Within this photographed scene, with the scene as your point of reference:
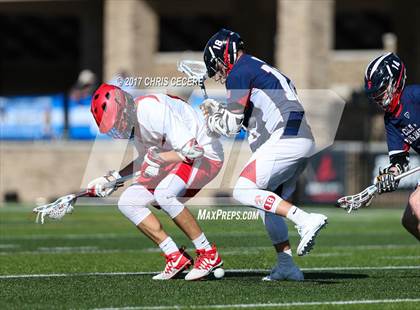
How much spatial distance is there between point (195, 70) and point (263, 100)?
3.41ft

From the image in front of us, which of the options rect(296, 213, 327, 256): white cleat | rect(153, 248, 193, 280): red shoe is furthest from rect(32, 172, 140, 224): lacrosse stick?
rect(296, 213, 327, 256): white cleat

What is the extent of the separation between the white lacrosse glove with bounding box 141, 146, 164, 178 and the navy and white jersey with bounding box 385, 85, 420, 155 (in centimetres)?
179

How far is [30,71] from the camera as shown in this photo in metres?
44.1

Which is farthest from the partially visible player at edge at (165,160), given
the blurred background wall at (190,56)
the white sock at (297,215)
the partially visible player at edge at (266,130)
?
the blurred background wall at (190,56)

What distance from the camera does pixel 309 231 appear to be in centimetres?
837

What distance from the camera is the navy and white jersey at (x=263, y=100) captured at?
8766 mm

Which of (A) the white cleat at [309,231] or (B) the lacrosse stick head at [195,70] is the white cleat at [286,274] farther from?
(B) the lacrosse stick head at [195,70]

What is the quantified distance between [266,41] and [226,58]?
2460cm

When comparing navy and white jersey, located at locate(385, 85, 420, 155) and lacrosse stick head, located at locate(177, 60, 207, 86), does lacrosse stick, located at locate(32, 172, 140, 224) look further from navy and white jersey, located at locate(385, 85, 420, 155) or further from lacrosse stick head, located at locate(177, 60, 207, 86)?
navy and white jersey, located at locate(385, 85, 420, 155)

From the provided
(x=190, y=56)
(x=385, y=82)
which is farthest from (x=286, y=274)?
(x=190, y=56)

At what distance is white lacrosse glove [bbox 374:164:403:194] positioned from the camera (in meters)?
8.91

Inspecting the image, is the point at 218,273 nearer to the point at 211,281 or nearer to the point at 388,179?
the point at 211,281

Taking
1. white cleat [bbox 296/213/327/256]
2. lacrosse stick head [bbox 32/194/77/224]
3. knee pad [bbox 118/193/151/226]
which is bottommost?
lacrosse stick head [bbox 32/194/77/224]

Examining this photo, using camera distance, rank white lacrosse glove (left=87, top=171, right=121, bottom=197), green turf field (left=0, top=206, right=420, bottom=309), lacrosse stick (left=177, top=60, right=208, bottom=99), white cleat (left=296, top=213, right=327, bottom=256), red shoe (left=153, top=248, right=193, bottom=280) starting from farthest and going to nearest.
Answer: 1. lacrosse stick (left=177, top=60, right=208, bottom=99)
2. white lacrosse glove (left=87, top=171, right=121, bottom=197)
3. red shoe (left=153, top=248, right=193, bottom=280)
4. white cleat (left=296, top=213, right=327, bottom=256)
5. green turf field (left=0, top=206, right=420, bottom=309)
